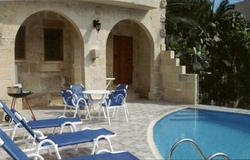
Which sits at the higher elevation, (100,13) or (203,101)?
(100,13)

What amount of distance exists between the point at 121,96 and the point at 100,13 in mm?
3618

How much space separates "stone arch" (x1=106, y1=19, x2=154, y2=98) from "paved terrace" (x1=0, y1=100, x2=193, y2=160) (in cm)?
190

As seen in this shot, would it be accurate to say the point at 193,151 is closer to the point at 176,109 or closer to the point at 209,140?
the point at 209,140

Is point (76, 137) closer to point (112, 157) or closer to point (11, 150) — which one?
point (112, 157)

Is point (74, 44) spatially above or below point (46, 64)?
above

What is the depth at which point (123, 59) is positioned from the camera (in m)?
12.2

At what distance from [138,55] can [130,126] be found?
650 centimetres

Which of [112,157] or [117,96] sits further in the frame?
[117,96]

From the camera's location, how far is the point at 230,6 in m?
16.3

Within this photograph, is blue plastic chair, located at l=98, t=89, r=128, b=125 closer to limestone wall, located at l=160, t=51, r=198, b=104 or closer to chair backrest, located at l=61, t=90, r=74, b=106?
chair backrest, located at l=61, t=90, r=74, b=106

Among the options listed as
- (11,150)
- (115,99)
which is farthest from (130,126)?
(11,150)

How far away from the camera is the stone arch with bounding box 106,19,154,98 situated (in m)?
11.8

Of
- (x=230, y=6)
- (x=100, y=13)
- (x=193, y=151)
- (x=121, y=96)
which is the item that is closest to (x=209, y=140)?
(x=193, y=151)

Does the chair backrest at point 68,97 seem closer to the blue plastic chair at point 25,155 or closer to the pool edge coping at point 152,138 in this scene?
the pool edge coping at point 152,138
